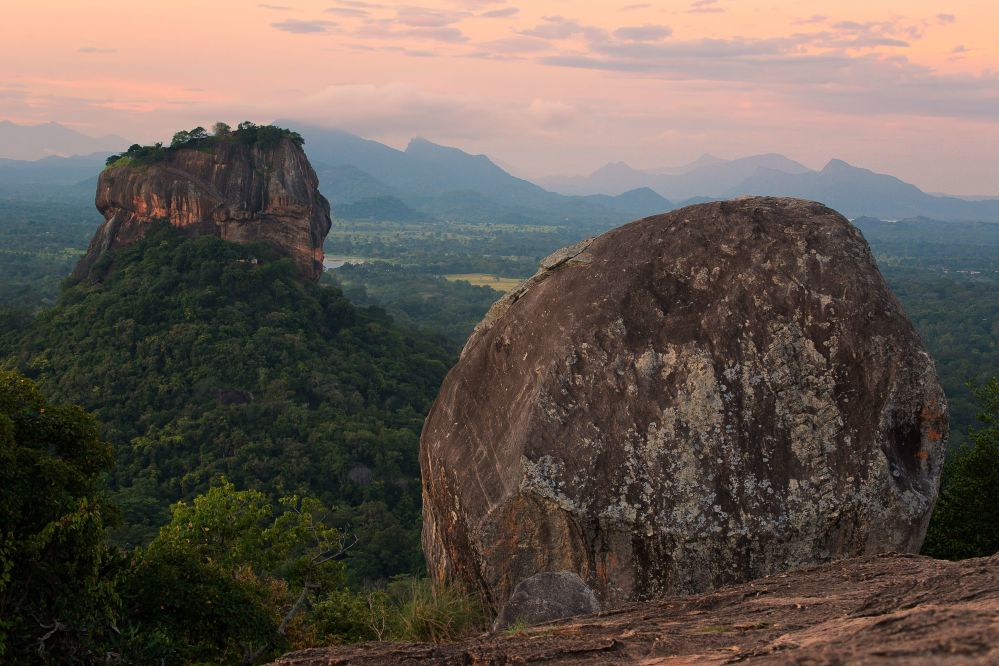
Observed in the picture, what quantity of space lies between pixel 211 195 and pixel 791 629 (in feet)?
169

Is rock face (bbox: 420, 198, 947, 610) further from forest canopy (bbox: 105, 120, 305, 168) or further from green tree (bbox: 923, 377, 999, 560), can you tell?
forest canopy (bbox: 105, 120, 305, 168)

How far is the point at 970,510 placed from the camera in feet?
40.8

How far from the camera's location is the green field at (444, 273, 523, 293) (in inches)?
5448

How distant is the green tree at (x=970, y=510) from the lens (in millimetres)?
11750

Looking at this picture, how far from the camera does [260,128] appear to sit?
51125 mm

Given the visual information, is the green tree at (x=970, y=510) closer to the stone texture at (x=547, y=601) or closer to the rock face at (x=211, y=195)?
the stone texture at (x=547, y=601)

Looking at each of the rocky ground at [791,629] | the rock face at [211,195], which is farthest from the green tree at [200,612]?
the rock face at [211,195]

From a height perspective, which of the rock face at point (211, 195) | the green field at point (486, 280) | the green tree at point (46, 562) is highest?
the rock face at point (211, 195)

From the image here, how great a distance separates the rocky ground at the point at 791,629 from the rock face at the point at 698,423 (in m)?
1.66

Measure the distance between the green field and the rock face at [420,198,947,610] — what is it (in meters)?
124

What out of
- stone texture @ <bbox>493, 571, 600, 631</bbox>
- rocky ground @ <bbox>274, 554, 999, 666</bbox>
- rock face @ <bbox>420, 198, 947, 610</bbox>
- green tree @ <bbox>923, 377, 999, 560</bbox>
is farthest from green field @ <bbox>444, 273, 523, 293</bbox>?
rocky ground @ <bbox>274, 554, 999, 666</bbox>

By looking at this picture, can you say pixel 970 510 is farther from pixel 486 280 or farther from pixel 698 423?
pixel 486 280

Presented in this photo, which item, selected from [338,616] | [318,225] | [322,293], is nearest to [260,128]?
[318,225]

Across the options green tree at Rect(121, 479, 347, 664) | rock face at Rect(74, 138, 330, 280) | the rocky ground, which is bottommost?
green tree at Rect(121, 479, 347, 664)
